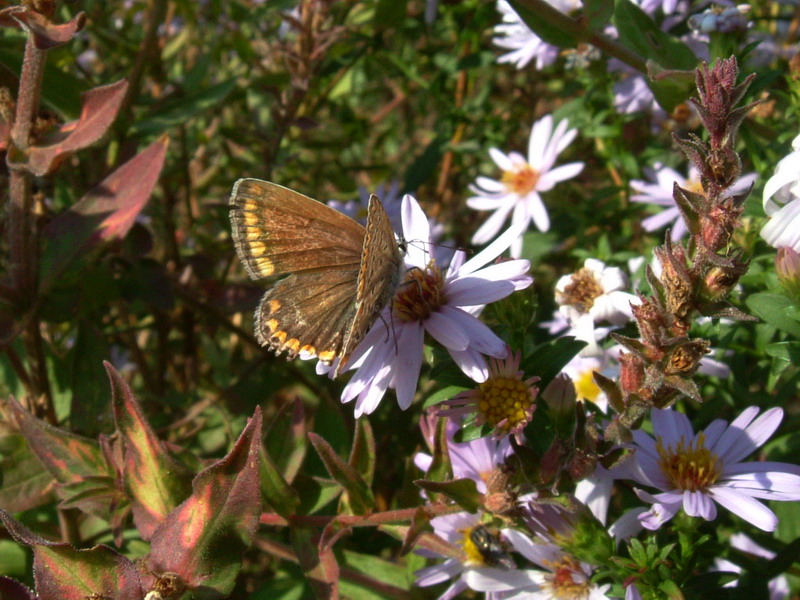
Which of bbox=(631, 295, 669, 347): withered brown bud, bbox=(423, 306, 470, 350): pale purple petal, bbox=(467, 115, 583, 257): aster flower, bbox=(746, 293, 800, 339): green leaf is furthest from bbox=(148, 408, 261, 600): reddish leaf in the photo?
bbox=(467, 115, 583, 257): aster flower

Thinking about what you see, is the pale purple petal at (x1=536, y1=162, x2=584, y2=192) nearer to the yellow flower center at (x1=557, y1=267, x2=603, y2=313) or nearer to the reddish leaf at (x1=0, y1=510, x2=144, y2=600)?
the yellow flower center at (x1=557, y1=267, x2=603, y2=313)

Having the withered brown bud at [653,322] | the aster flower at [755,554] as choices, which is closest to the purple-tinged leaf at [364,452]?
the withered brown bud at [653,322]

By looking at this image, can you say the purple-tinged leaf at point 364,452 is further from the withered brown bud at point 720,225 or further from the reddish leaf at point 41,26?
the reddish leaf at point 41,26

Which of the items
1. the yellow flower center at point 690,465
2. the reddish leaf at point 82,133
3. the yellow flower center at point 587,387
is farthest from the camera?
the yellow flower center at point 587,387

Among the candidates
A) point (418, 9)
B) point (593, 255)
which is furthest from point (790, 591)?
point (418, 9)

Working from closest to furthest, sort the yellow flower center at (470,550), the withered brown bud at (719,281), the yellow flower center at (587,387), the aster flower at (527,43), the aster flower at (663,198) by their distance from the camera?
the withered brown bud at (719,281)
the yellow flower center at (470,550)
the yellow flower center at (587,387)
the aster flower at (663,198)
the aster flower at (527,43)

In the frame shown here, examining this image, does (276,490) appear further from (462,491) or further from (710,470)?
(710,470)

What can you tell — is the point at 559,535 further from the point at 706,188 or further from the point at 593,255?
the point at 593,255
